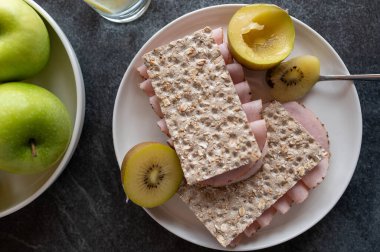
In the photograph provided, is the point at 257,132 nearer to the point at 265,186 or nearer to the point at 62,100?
the point at 265,186

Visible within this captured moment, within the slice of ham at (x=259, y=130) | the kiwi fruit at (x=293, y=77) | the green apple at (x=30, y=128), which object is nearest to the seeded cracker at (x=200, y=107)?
the slice of ham at (x=259, y=130)

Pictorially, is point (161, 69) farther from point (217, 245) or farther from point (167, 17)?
point (217, 245)

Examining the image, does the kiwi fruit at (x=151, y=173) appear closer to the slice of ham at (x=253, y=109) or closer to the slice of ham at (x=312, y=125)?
the slice of ham at (x=253, y=109)

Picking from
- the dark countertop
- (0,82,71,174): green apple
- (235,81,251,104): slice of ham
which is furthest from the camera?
the dark countertop

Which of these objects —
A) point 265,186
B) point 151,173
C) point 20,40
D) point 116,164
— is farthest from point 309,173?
point 20,40

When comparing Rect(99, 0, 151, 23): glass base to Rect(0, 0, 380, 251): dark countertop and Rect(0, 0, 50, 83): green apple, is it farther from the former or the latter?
Rect(0, 0, 50, 83): green apple

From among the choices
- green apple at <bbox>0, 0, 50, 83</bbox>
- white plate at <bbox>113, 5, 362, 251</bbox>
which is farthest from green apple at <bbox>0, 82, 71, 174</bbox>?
white plate at <bbox>113, 5, 362, 251</bbox>

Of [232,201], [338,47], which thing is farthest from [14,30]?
[338,47]
